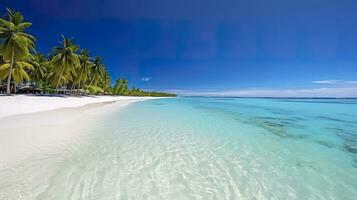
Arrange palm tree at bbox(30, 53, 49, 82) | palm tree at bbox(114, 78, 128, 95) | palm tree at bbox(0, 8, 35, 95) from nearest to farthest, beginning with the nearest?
palm tree at bbox(0, 8, 35, 95) < palm tree at bbox(30, 53, 49, 82) < palm tree at bbox(114, 78, 128, 95)

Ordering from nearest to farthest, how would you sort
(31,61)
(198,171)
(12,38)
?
(198,171), (12,38), (31,61)

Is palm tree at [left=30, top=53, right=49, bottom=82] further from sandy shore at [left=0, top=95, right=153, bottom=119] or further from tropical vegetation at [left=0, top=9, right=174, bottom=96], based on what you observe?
sandy shore at [left=0, top=95, right=153, bottom=119]

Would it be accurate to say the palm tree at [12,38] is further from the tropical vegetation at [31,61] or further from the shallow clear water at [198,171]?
the shallow clear water at [198,171]

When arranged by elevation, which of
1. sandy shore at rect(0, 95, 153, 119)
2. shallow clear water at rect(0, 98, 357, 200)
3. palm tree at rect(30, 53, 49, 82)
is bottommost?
shallow clear water at rect(0, 98, 357, 200)

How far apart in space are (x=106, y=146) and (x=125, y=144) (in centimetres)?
52

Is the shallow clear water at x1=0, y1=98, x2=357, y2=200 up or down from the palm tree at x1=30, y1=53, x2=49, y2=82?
down

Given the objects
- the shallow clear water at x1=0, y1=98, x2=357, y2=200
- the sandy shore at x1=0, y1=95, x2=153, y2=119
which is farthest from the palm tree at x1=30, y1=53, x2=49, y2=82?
the shallow clear water at x1=0, y1=98, x2=357, y2=200

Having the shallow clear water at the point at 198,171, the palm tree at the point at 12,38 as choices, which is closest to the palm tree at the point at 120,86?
the palm tree at the point at 12,38

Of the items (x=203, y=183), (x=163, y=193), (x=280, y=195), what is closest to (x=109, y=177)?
(x=163, y=193)

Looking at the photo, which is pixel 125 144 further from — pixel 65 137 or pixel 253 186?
pixel 253 186

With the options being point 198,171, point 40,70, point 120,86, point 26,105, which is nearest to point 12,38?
point 26,105

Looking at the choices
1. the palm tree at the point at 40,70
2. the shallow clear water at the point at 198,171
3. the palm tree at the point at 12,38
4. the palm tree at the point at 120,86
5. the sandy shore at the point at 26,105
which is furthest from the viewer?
the palm tree at the point at 120,86

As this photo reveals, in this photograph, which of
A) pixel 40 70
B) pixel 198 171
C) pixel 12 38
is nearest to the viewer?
pixel 198 171

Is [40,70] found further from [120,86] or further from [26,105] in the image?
[120,86]
